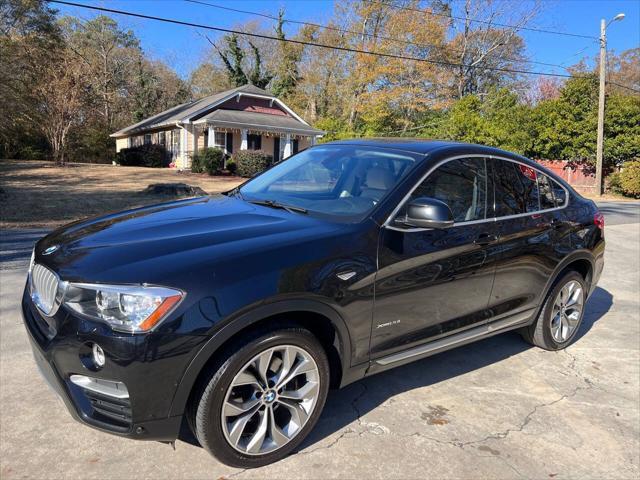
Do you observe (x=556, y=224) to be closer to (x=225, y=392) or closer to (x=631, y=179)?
(x=225, y=392)

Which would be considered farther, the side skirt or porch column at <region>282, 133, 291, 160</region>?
porch column at <region>282, 133, 291, 160</region>

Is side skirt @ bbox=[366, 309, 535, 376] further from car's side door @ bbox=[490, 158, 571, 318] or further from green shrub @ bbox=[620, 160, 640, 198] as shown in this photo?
green shrub @ bbox=[620, 160, 640, 198]

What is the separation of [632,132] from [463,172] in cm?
2826

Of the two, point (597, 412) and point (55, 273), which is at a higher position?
point (55, 273)

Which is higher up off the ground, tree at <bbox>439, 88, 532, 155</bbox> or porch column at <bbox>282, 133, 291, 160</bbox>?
tree at <bbox>439, 88, 532, 155</bbox>

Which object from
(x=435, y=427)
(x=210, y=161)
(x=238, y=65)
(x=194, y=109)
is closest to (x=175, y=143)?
(x=194, y=109)

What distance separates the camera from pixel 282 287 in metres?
2.48

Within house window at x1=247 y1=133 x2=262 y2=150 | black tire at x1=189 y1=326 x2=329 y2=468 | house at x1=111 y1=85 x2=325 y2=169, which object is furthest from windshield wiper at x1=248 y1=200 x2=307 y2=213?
house window at x1=247 y1=133 x2=262 y2=150

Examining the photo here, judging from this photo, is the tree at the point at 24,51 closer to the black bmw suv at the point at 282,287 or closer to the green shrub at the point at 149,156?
the green shrub at the point at 149,156

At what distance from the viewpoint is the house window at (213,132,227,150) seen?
94.6ft

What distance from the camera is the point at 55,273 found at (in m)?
2.47

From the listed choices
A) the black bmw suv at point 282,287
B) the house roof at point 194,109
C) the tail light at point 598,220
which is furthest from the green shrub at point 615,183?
the black bmw suv at point 282,287

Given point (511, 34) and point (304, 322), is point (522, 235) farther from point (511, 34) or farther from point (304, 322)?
point (511, 34)

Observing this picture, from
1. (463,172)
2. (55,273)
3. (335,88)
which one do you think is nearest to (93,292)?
(55,273)
